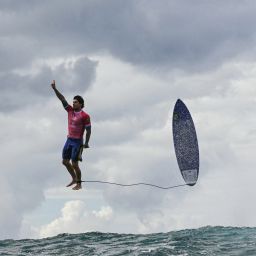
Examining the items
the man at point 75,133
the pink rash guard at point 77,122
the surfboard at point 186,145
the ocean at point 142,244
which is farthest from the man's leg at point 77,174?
the surfboard at point 186,145

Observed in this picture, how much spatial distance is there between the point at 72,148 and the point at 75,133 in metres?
0.62

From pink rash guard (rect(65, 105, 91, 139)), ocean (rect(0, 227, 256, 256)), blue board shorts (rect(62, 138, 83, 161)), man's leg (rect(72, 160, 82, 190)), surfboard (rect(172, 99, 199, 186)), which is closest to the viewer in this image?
ocean (rect(0, 227, 256, 256))

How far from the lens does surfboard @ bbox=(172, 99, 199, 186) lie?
23875 mm

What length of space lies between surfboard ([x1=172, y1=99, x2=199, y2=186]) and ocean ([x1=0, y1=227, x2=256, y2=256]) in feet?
9.60

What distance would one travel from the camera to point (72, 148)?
65.8ft

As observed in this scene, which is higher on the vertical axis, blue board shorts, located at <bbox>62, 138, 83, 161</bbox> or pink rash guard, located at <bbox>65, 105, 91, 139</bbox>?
pink rash guard, located at <bbox>65, 105, 91, 139</bbox>

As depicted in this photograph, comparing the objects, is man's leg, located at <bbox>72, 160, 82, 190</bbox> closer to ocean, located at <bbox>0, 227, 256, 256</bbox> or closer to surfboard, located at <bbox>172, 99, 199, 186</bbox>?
ocean, located at <bbox>0, 227, 256, 256</bbox>

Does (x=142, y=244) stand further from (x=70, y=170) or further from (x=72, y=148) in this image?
(x=72, y=148)

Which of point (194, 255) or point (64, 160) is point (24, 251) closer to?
point (64, 160)

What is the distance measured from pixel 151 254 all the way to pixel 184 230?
24.3ft

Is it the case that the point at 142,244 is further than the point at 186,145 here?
No

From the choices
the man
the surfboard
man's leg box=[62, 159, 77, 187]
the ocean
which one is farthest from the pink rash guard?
the surfboard

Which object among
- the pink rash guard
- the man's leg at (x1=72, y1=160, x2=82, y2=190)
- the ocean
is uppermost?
the pink rash guard

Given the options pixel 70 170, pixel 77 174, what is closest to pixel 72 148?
pixel 70 170
